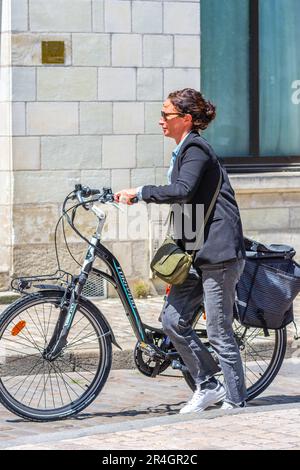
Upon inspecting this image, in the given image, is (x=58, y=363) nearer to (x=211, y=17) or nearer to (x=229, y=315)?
(x=229, y=315)

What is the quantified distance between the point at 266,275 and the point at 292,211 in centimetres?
481

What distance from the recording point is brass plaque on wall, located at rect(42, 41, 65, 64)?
36.0ft

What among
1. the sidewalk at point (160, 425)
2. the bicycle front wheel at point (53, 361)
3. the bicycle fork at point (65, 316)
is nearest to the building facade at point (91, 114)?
the sidewalk at point (160, 425)

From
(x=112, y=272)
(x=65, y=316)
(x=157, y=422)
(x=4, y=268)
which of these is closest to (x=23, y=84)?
(x=4, y=268)

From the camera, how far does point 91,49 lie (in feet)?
36.6

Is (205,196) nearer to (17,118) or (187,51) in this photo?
(17,118)

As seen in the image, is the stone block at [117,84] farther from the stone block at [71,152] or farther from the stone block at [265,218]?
the stone block at [265,218]

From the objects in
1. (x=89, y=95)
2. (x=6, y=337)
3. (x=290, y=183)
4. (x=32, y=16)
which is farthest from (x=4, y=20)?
(x=6, y=337)

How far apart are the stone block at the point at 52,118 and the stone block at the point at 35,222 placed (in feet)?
2.15

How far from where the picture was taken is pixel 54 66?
36.2 ft

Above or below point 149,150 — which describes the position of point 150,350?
below

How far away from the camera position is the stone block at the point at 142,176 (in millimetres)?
11406

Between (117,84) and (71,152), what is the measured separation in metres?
0.75

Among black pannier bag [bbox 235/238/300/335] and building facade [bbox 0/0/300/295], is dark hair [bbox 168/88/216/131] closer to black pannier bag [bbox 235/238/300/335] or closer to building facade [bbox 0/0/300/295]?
black pannier bag [bbox 235/238/300/335]
